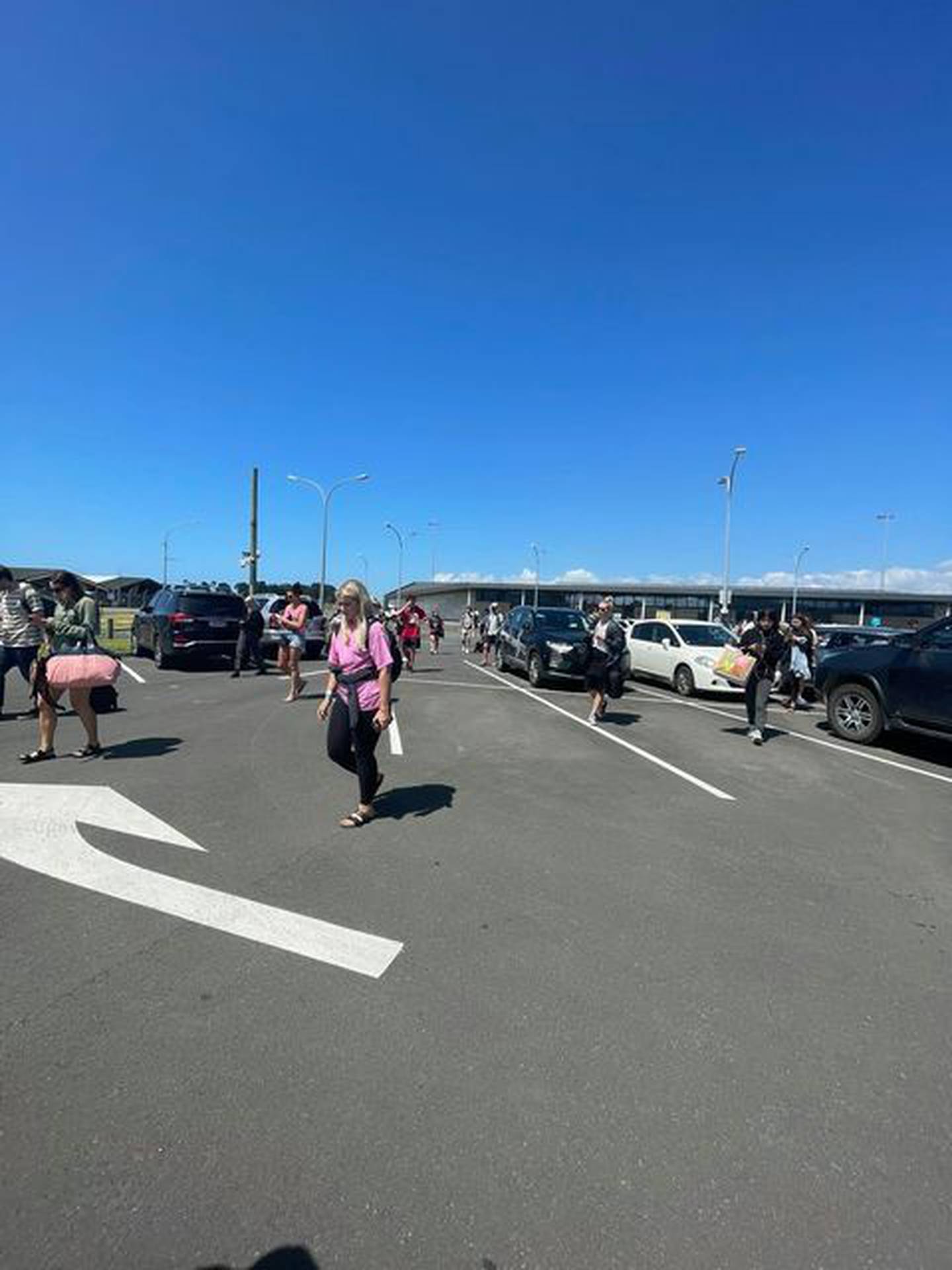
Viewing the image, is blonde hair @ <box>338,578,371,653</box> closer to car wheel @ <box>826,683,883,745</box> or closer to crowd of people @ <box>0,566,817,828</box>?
crowd of people @ <box>0,566,817,828</box>

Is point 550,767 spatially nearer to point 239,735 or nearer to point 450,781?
point 450,781

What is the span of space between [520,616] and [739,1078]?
48.2ft

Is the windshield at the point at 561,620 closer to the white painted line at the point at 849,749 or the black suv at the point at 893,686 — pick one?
the white painted line at the point at 849,749

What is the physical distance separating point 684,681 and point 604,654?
17.8 feet

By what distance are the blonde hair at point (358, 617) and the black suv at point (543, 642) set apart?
30.6 feet

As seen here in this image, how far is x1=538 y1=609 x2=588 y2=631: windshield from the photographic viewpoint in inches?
618

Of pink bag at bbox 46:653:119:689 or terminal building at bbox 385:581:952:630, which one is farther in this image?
terminal building at bbox 385:581:952:630

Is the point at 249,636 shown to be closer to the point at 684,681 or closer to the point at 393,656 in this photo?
the point at 684,681

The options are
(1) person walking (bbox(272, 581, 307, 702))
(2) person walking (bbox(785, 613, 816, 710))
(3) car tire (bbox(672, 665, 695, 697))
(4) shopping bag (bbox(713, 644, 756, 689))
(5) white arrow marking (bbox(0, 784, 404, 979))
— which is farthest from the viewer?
(3) car tire (bbox(672, 665, 695, 697))

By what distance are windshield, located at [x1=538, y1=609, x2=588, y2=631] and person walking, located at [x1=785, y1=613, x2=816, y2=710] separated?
4.41 meters

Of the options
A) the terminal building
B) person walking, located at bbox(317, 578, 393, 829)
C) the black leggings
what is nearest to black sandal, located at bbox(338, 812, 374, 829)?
person walking, located at bbox(317, 578, 393, 829)

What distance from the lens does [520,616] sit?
1708 cm

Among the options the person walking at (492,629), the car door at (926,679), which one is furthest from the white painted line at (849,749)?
the person walking at (492,629)

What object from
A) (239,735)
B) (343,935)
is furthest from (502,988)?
(239,735)
